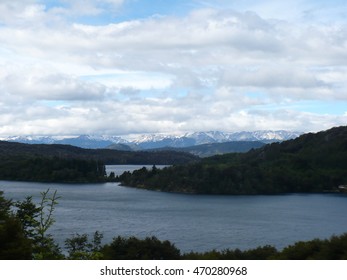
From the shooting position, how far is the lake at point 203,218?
89188 mm

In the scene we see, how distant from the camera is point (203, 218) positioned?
385 ft

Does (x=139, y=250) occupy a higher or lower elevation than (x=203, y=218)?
higher

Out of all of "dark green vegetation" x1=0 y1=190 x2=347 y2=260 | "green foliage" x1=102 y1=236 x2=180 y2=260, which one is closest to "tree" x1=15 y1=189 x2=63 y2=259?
"dark green vegetation" x1=0 y1=190 x2=347 y2=260

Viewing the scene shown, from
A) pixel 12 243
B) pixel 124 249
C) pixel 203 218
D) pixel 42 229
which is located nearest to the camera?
pixel 42 229

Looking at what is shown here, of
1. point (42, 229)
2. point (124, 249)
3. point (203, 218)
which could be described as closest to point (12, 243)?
point (42, 229)

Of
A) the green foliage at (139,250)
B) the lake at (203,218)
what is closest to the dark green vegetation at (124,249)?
the green foliage at (139,250)

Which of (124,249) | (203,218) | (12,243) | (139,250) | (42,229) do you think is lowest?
(203,218)

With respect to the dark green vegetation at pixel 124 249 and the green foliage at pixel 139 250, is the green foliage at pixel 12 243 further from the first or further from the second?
the green foliage at pixel 139 250

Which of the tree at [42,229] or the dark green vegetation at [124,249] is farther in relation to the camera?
the dark green vegetation at [124,249]

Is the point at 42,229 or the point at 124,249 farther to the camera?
the point at 124,249

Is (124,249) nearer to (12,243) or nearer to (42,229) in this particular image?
(12,243)
